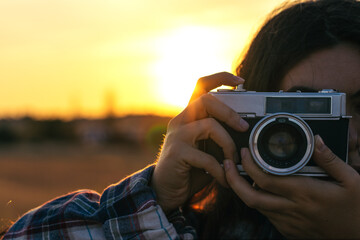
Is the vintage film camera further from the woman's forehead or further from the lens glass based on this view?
the woman's forehead

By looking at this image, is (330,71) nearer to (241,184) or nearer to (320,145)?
(320,145)

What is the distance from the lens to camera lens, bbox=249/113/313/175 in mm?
1741

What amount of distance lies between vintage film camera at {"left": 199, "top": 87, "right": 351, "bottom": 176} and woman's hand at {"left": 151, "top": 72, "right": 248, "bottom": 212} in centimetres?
5

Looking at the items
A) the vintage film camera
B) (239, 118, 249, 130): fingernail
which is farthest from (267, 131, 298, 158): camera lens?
(239, 118, 249, 130): fingernail

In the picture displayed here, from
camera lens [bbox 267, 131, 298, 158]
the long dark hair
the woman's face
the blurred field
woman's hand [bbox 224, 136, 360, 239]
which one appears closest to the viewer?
woman's hand [bbox 224, 136, 360, 239]

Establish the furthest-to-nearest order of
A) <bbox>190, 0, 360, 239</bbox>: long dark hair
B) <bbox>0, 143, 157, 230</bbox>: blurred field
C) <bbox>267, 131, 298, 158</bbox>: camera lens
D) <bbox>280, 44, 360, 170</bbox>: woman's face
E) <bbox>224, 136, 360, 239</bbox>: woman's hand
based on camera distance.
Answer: <bbox>0, 143, 157, 230</bbox>: blurred field
<bbox>190, 0, 360, 239</bbox>: long dark hair
<bbox>280, 44, 360, 170</bbox>: woman's face
<bbox>267, 131, 298, 158</bbox>: camera lens
<bbox>224, 136, 360, 239</bbox>: woman's hand

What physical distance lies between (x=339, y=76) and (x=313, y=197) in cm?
54

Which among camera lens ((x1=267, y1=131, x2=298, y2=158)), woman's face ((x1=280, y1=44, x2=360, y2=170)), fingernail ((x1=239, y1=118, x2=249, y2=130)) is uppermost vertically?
→ woman's face ((x1=280, y1=44, x2=360, y2=170))

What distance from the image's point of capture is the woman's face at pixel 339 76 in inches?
75.1

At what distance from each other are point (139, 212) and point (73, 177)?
41.5 ft

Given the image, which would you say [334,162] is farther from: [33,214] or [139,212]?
[33,214]

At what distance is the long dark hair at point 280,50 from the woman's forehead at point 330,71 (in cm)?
4

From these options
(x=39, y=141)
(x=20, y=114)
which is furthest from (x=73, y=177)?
(x=20, y=114)

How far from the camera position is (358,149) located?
1894mm
